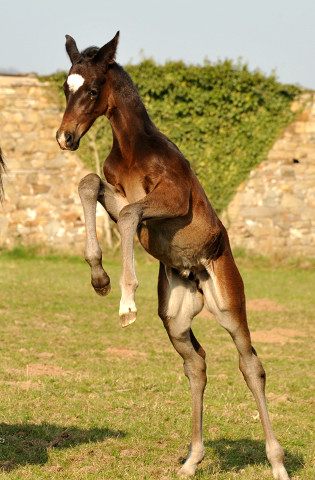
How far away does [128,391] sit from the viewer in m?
8.44

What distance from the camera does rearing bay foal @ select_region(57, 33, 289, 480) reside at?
4820 mm

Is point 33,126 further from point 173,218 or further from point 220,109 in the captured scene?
point 173,218

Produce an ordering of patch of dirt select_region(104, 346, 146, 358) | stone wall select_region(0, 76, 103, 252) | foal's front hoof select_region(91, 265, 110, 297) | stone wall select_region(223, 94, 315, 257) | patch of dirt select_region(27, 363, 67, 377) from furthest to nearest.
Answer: stone wall select_region(223, 94, 315, 257), stone wall select_region(0, 76, 103, 252), patch of dirt select_region(104, 346, 146, 358), patch of dirt select_region(27, 363, 67, 377), foal's front hoof select_region(91, 265, 110, 297)

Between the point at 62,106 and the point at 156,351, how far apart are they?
1105cm

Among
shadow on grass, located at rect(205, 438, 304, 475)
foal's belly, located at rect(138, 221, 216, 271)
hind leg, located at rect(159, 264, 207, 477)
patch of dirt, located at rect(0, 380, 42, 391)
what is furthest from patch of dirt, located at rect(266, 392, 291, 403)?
foal's belly, located at rect(138, 221, 216, 271)

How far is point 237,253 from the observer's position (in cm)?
2025

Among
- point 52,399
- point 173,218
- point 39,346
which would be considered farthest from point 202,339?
point 173,218

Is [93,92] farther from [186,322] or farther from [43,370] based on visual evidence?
[43,370]

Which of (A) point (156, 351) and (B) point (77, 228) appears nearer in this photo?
(A) point (156, 351)

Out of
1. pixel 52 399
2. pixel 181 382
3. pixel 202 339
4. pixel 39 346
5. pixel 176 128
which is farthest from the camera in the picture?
pixel 176 128

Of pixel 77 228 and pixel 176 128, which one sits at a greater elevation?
pixel 176 128

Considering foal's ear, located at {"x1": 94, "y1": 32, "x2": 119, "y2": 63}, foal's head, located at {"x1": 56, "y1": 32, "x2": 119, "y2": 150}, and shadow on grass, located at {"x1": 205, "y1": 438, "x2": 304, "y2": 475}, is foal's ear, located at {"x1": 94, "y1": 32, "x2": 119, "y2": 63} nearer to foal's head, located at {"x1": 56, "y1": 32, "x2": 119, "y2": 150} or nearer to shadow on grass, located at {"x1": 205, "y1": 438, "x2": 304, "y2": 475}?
foal's head, located at {"x1": 56, "y1": 32, "x2": 119, "y2": 150}

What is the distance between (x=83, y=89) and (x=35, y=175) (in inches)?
618

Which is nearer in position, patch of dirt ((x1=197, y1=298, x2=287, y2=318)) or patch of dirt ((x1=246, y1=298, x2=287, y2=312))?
patch of dirt ((x1=197, y1=298, x2=287, y2=318))
